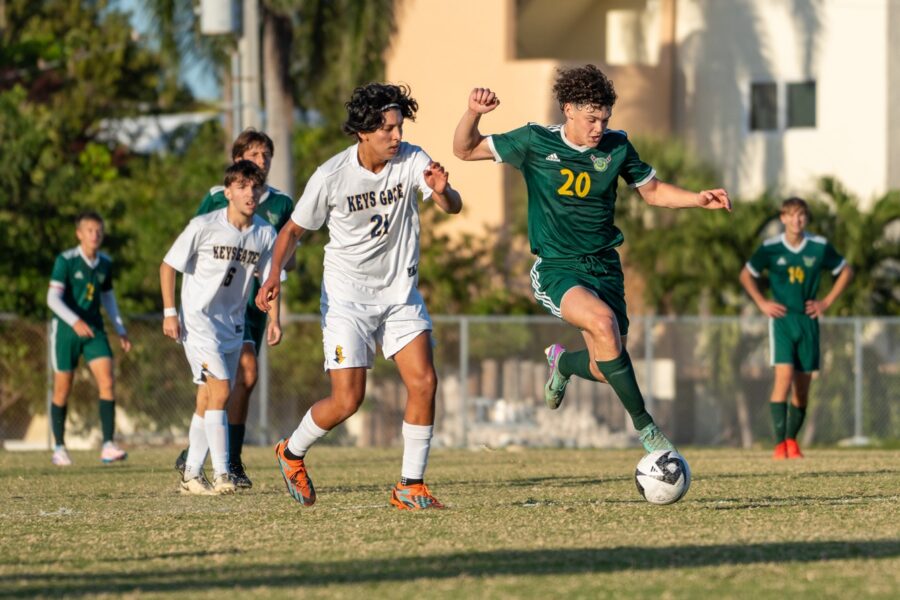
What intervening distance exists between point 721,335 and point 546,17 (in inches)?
342

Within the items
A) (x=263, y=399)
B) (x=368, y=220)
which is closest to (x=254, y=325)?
(x=368, y=220)

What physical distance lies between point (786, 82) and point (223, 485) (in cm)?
2050

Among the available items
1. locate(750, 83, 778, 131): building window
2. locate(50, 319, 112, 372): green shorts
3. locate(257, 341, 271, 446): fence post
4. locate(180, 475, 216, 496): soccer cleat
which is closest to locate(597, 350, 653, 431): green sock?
locate(180, 475, 216, 496): soccer cleat

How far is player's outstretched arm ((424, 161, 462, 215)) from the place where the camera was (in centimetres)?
784

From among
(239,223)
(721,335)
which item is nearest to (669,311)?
(721,335)

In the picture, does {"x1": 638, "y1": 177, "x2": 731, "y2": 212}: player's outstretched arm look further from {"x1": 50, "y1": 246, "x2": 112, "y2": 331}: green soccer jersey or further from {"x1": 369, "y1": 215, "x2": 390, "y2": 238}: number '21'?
{"x1": 50, "y1": 246, "x2": 112, "y2": 331}: green soccer jersey

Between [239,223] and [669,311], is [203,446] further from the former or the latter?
[669,311]

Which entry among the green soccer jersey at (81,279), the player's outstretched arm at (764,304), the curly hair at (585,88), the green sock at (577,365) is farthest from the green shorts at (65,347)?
the curly hair at (585,88)

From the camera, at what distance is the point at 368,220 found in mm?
8320

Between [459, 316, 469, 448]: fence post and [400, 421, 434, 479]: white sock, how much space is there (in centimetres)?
1318

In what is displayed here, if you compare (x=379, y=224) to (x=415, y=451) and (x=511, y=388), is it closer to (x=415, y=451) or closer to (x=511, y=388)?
(x=415, y=451)

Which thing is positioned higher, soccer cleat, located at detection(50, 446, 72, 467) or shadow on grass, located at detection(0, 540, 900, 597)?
shadow on grass, located at detection(0, 540, 900, 597)

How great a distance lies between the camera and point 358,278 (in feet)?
27.6

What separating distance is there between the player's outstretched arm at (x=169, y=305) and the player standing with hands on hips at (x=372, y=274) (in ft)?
4.68
